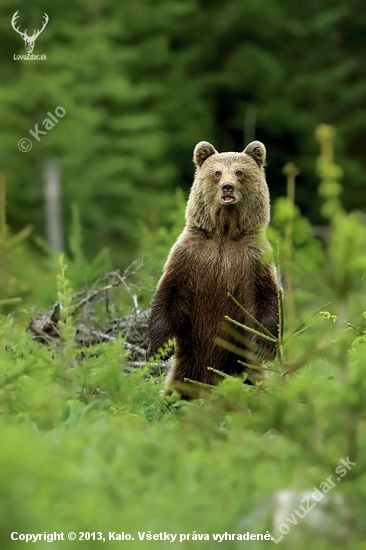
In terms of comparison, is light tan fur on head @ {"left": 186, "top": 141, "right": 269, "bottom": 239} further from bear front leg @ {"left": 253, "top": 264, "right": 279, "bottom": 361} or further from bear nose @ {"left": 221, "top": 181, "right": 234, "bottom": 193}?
bear front leg @ {"left": 253, "top": 264, "right": 279, "bottom": 361}

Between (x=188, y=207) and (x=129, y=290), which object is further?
(x=129, y=290)

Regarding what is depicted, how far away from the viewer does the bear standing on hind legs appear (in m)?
5.97

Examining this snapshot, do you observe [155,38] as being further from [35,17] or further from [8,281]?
[8,281]

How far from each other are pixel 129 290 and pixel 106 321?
267mm

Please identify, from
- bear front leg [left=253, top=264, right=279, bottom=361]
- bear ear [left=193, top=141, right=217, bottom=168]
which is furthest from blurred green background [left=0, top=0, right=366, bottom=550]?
bear ear [left=193, top=141, right=217, bottom=168]

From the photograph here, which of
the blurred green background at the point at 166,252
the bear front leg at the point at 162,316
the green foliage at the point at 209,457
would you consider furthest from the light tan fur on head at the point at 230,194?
the green foliage at the point at 209,457

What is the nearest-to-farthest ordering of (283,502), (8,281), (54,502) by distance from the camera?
(54,502)
(283,502)
(8,281)

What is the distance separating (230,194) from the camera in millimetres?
6098

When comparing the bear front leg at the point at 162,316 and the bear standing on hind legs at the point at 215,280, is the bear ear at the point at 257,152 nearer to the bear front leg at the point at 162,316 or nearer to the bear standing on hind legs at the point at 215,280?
the bear standing on hind legs at the point at 215,280

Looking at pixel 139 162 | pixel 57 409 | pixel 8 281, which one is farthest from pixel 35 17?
pixel 57 409

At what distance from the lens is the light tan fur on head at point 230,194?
6.16 meters

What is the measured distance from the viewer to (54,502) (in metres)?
3.19

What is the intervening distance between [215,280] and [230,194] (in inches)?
18.7

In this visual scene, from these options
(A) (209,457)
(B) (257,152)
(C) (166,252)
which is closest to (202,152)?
(B) (257,152)
